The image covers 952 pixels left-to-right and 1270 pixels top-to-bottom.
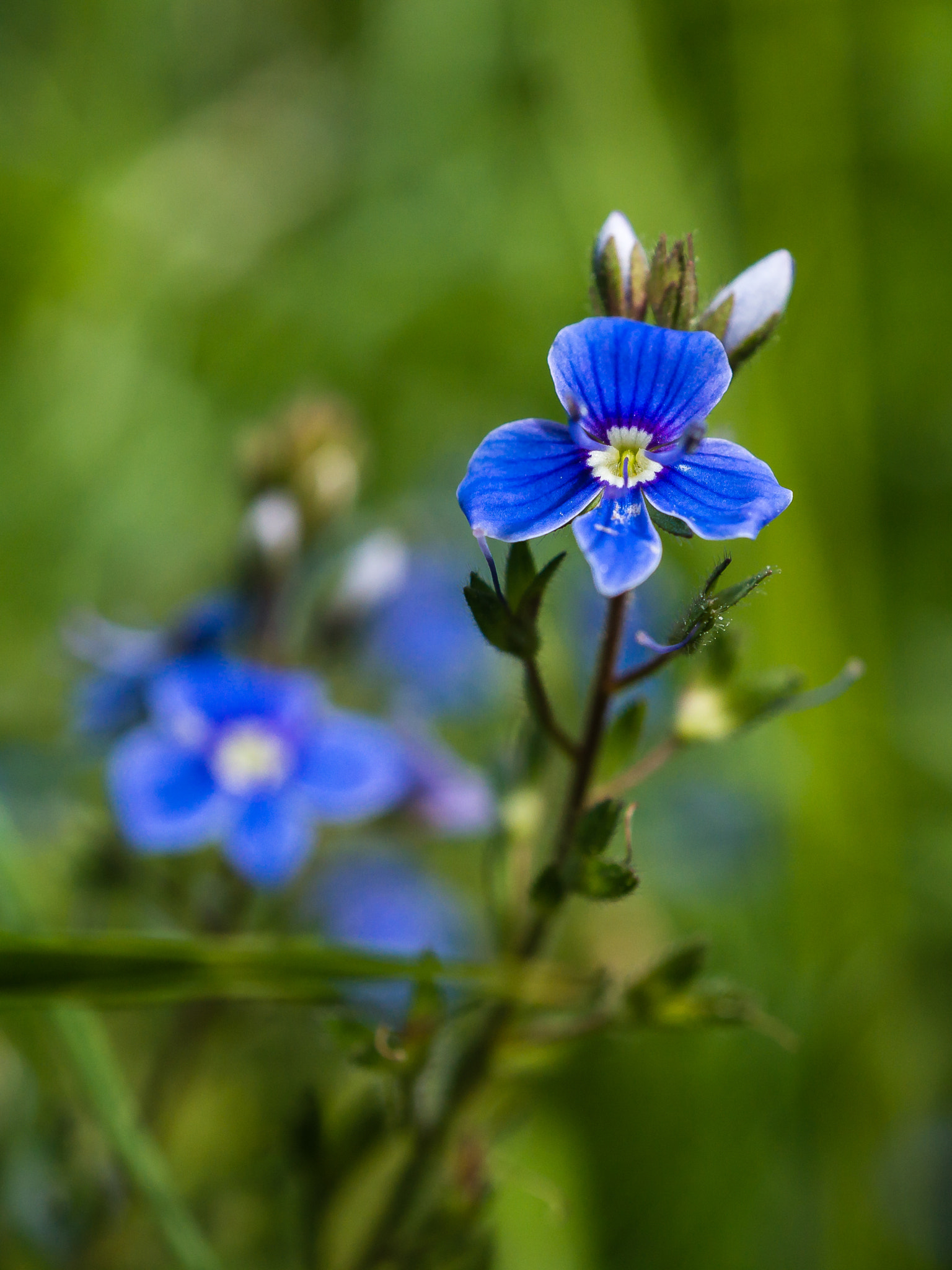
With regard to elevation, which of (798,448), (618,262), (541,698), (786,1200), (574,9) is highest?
(574,9)

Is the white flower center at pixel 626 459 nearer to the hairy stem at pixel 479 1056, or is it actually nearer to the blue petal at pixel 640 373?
the blue petal at pixel 640 373

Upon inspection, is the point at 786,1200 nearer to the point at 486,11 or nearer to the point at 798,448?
the point at 798,448

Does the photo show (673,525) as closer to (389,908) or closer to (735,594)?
(735,594)

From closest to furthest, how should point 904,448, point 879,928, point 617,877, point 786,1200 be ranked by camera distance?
1. point 617,877
2. point 786,1200
3. point 879,928
4. point 904,448

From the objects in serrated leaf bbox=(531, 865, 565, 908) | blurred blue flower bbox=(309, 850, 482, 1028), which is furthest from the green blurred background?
serrated leaf bbox=(531, 865, 565, 908)

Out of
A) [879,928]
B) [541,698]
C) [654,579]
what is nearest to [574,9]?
[654,579]

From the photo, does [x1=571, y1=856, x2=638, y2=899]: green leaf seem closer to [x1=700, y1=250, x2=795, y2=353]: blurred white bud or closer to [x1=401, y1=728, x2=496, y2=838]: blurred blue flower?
[x1=700, y1=250, x2=795, y2=353]: blurred white bud

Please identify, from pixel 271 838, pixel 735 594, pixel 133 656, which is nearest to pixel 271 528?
pixel 133 656
